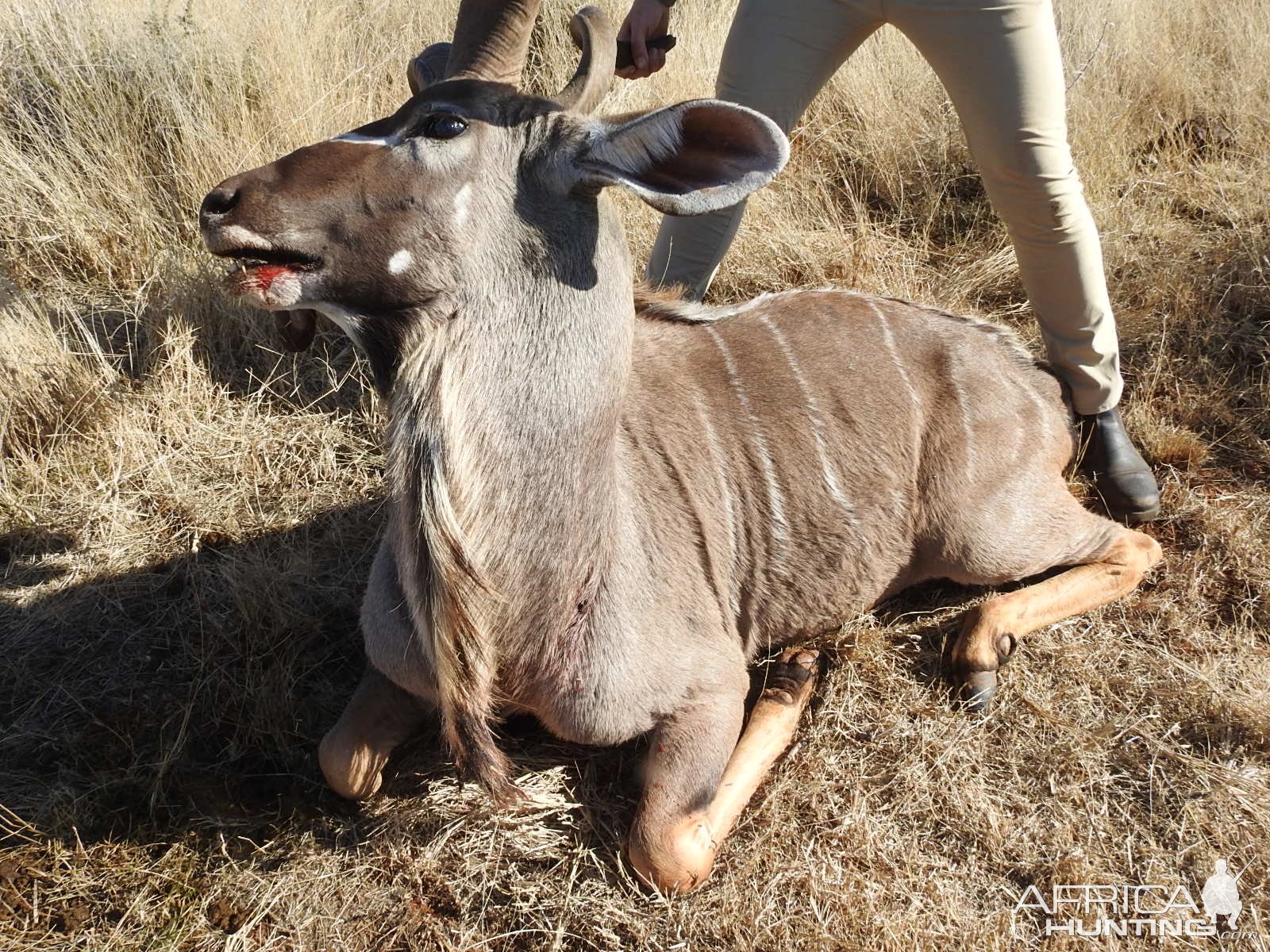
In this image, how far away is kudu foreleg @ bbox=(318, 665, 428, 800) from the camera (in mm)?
3018

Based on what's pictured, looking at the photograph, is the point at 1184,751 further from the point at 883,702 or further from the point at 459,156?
the point at 459,156

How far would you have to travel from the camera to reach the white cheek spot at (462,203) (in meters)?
2.55

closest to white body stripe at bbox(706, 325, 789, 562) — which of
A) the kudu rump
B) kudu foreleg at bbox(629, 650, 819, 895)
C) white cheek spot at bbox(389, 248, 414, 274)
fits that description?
the kudu rump

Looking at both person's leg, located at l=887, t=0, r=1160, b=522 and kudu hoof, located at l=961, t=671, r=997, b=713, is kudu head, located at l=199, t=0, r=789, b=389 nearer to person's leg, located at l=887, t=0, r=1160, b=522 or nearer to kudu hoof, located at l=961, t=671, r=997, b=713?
person's leg, located at l=887, t=0, r=1160, b=522

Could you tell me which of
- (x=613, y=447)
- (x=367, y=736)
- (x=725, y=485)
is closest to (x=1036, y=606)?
(x=725, y=485)

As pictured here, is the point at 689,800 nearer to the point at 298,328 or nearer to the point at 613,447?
the point at 613,447

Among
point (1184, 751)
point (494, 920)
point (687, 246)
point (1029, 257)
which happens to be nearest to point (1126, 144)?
point (1029, 257)

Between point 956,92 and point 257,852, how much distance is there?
10.1 feet

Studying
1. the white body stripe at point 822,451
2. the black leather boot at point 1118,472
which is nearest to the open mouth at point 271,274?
the white body stripe at point 822,451

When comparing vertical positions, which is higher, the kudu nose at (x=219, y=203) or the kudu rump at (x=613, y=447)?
the kudu nose at (x=219, y=203)

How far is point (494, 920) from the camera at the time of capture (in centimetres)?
280

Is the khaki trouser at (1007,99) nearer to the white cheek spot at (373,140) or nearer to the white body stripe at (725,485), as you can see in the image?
the white body stripe at (725,485)

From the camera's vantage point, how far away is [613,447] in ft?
9.33

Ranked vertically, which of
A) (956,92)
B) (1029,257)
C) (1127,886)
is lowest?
(1127,886)
